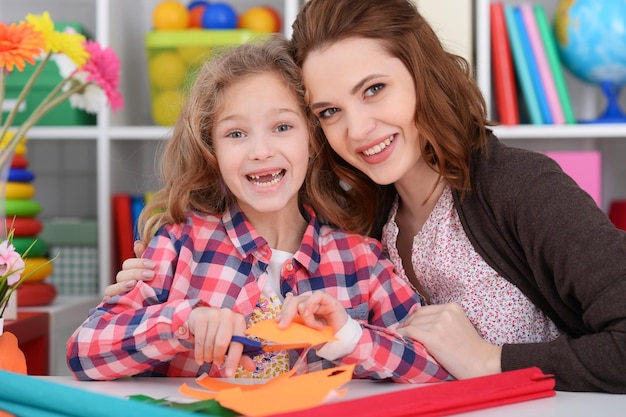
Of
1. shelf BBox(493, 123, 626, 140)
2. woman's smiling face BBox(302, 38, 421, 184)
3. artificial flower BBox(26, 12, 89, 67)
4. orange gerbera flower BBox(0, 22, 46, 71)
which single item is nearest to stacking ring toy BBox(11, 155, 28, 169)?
artificial flower BBox(26, 12, 89, 67)

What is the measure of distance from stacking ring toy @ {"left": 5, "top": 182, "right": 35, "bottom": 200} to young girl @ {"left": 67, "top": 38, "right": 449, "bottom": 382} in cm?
65

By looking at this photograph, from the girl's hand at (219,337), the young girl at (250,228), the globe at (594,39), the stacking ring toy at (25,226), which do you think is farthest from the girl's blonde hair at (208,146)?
the globe at (594,39)

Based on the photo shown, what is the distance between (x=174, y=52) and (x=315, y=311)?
1.40m

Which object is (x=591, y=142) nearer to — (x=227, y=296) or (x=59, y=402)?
(x=227, y=296)

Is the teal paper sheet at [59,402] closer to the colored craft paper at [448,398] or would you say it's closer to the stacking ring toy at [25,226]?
the colored craft paper at [448,398]

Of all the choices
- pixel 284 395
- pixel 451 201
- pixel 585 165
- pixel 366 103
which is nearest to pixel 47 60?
pixel 366 103

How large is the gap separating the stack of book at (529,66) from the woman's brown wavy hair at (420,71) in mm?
760

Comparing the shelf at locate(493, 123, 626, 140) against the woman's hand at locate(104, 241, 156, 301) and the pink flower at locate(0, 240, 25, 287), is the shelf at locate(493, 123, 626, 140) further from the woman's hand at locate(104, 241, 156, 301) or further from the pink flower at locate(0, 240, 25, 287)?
the pink flower at locate(0, 240, 25, 287)

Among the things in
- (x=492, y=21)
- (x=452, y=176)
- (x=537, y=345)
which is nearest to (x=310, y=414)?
(x=537, y=345)

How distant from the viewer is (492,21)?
2.10 meters

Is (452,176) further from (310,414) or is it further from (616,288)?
(310,414)

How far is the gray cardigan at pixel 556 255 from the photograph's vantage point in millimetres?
1029

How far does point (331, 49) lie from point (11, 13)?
165 centimetres

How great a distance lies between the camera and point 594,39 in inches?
80.5
